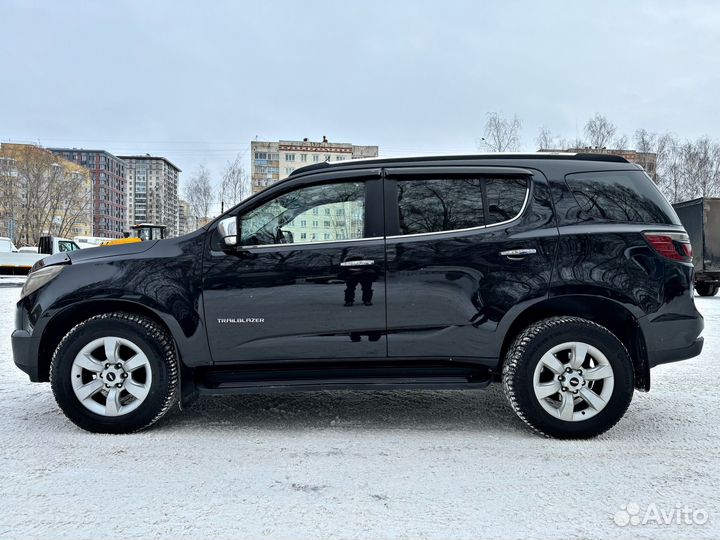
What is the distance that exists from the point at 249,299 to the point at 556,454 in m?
2.12

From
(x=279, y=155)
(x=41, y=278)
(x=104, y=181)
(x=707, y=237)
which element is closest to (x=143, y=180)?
(x=104, y=181)

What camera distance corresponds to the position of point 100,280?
3.27 metres

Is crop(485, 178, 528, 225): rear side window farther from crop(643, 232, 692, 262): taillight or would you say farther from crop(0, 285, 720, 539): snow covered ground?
crop(0, 285, 720, 539): snow covered ground

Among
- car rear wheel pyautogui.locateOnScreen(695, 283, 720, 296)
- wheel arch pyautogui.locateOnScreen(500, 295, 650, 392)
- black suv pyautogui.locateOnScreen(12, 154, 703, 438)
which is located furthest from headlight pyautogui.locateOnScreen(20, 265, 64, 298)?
car rear wheel pyautogui.locateOnScreen(695, 283, 720, 296)

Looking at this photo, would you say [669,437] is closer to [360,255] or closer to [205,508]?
[360,255]

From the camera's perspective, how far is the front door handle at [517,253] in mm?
3229

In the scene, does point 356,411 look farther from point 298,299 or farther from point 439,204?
point 439,204

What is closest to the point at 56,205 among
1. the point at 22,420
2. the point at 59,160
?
the point at 59,160

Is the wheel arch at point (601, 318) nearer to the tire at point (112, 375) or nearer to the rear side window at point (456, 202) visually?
the rear side window at point (456, 202)

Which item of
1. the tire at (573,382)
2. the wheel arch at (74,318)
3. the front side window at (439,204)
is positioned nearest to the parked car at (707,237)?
the tire at (573,382)

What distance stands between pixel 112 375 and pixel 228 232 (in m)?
1.21

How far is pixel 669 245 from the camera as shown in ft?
10.6

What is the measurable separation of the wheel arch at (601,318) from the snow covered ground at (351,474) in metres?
0.49

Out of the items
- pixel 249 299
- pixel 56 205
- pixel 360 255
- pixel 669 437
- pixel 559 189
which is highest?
pixel 56 205
